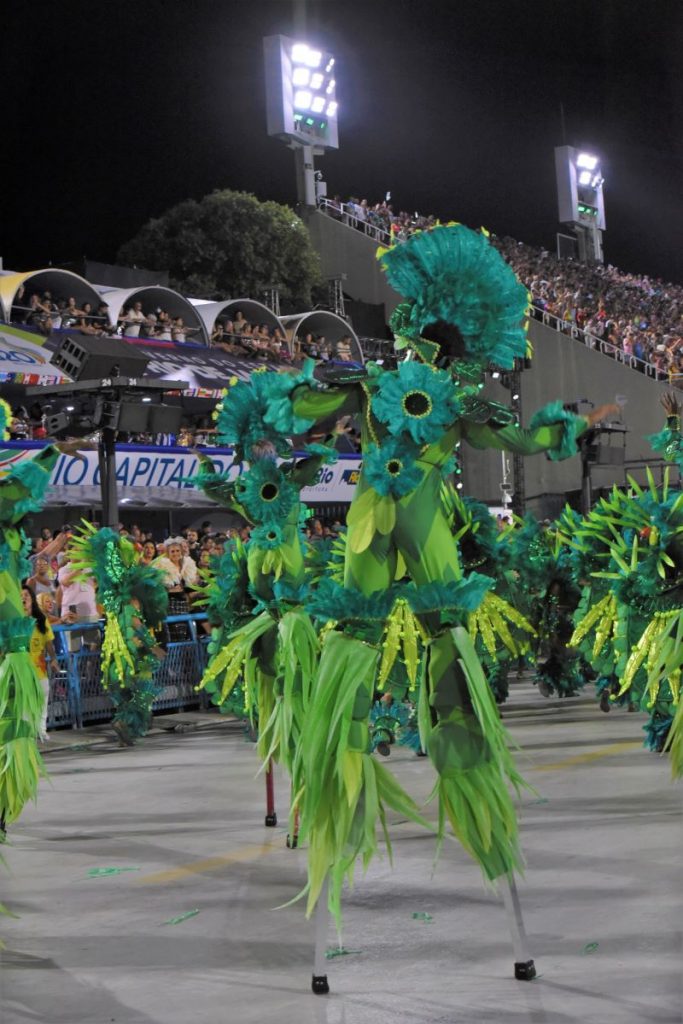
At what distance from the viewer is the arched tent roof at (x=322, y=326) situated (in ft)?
86.6

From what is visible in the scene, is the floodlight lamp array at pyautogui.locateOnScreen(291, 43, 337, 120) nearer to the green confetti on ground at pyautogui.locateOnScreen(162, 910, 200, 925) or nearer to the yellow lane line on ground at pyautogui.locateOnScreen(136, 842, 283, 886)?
the yellow lane line on ground at pyautogui.locateOnScreen(136, 842, 283, 886)

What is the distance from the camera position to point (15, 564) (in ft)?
20.6

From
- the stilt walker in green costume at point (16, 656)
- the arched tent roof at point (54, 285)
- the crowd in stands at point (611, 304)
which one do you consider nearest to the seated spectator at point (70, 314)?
the arched tent roof at point (54, 285)

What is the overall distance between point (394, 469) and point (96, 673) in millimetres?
7858

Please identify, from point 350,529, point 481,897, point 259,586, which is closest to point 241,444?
point 259,586

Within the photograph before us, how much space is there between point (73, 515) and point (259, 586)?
1308 cm

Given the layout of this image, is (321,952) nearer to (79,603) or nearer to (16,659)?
(16,659)

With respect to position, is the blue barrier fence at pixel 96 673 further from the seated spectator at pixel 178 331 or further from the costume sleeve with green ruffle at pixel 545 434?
the seated spectator at pixel 178 331

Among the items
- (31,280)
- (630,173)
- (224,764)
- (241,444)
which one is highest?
(630,173)

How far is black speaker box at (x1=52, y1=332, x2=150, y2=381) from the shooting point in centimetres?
1273

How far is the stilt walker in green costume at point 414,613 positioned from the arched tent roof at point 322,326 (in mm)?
21742

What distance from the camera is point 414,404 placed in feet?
14.8

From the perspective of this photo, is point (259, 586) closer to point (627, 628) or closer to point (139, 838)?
point (139, 838)

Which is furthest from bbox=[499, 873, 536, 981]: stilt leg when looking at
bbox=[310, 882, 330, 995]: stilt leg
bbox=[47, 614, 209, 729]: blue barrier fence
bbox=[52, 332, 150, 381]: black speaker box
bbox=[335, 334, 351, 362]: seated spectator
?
bbox=[335, 334, 351, 362]: seated spectator
